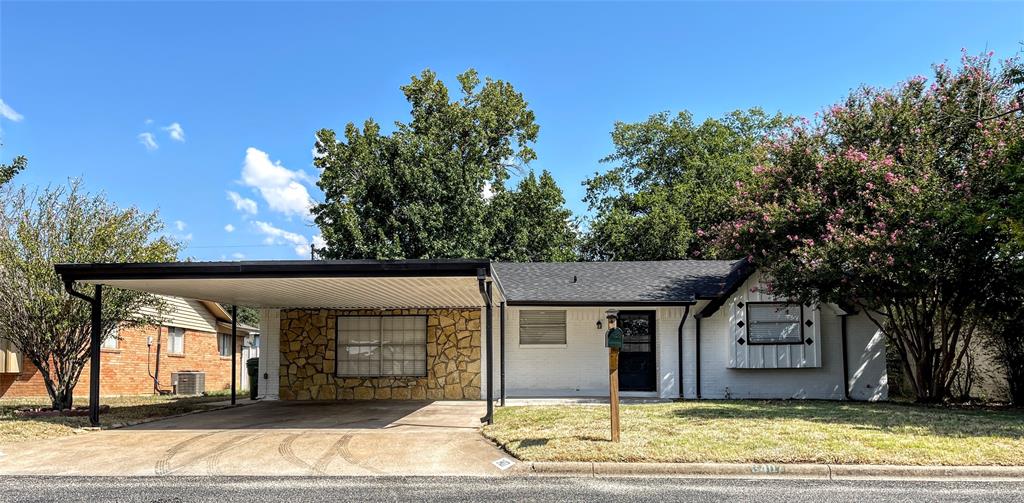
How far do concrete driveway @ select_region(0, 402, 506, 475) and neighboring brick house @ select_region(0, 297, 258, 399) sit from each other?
272 inches

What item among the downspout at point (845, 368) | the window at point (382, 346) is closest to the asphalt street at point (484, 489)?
the downspout at point (845, 368)

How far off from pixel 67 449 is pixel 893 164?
43.0 ft

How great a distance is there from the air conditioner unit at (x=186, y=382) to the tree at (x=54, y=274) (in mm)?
10693

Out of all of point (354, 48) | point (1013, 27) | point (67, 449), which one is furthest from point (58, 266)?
point (1013, 27)

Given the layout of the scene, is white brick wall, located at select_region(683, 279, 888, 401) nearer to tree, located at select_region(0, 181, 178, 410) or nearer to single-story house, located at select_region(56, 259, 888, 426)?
single-story house, located at select_region(56, 259, 888, 426)

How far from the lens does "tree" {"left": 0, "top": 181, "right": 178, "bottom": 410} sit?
41.0 feet

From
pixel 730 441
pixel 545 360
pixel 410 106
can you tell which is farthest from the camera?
pixel 410 106

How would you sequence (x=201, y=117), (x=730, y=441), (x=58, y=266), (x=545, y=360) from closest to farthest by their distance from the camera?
1. (x=730, y=441)
2. (x=58, y=266)
3. (x=545, y=360)
4. (x=201, y=117)

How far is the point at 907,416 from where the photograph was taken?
34.5 feet

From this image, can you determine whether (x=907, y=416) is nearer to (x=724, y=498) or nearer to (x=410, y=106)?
(x=724, y=498)

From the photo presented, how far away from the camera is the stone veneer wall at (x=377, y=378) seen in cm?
1542

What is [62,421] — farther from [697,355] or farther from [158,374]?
[158,374]

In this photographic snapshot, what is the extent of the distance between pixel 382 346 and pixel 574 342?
4.19 metres

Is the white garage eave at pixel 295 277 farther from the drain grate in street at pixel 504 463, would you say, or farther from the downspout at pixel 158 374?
the downspout at pixel 158 374
